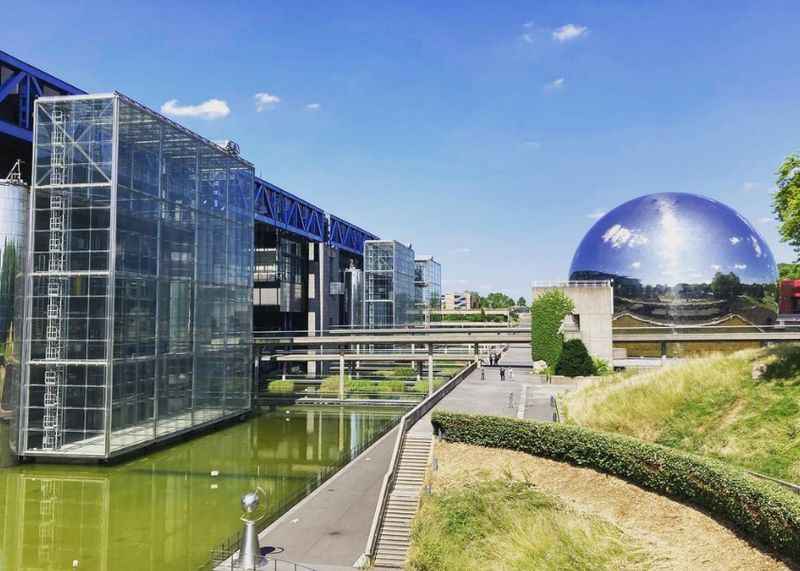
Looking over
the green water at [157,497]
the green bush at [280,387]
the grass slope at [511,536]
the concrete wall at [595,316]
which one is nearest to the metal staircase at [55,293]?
the green water at [157,497]

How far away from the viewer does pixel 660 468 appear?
67.5 ft

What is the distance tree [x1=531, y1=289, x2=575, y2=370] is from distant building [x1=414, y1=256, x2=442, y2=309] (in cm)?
5026

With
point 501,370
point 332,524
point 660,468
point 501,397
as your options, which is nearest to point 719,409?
point 660,468

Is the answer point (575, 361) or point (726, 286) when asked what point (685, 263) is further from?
point (575, 361)

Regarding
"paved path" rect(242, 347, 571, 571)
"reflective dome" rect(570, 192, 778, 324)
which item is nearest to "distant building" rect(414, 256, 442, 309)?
"reflective dome" rect(570, 192, 778, 324)

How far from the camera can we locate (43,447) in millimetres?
34688

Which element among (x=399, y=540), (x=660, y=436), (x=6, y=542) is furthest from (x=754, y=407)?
(x=6, y=542)

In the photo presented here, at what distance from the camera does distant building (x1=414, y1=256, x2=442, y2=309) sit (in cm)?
10706

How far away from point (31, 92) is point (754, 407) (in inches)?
1817

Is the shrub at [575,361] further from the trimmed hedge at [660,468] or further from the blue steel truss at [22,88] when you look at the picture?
the blue steel truss at [22,88]

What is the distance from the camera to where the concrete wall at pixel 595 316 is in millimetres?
53781

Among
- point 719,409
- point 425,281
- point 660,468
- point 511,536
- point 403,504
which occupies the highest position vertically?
point 425,281

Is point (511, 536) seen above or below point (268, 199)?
below

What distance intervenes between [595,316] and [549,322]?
4.39m
